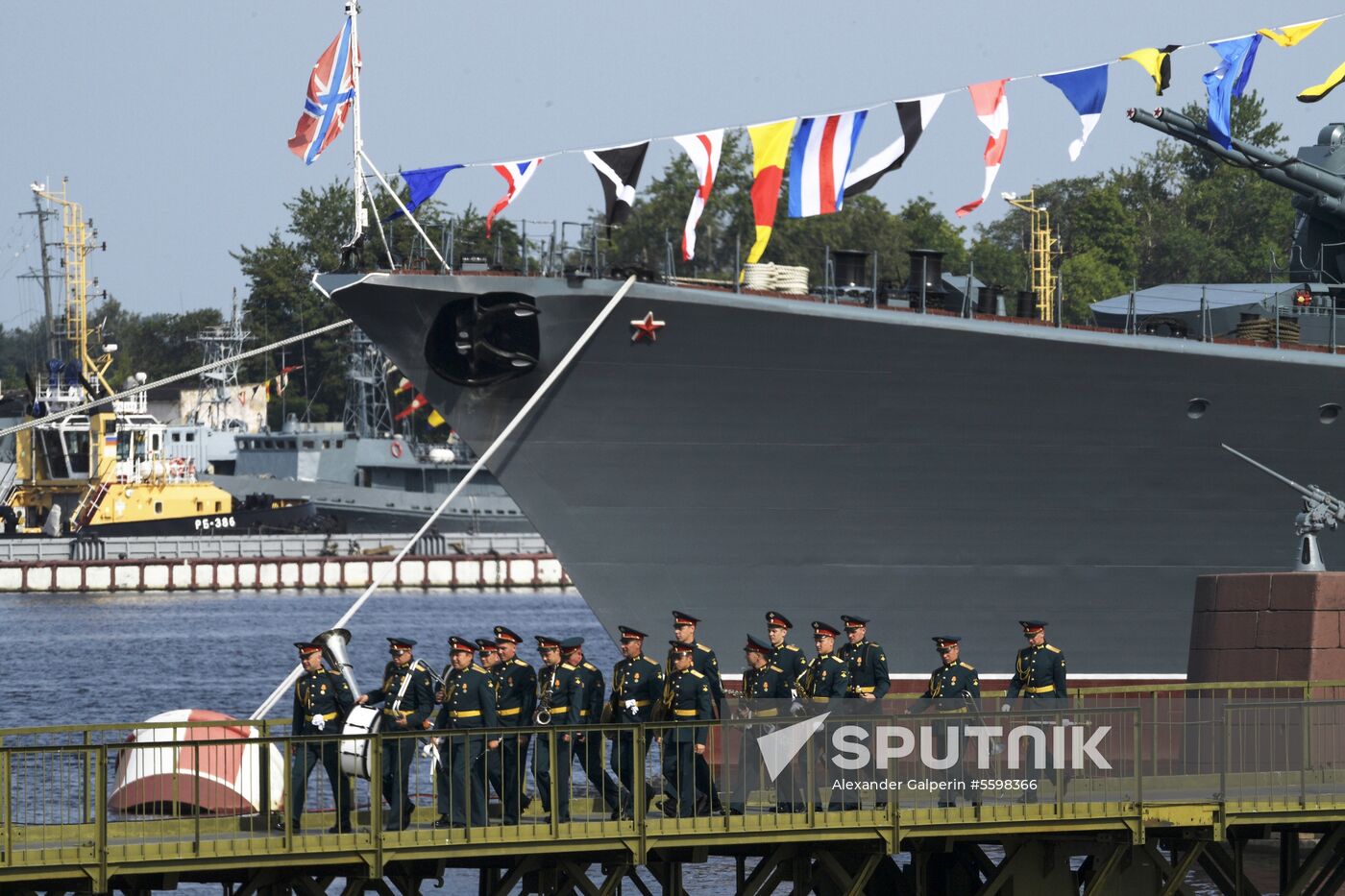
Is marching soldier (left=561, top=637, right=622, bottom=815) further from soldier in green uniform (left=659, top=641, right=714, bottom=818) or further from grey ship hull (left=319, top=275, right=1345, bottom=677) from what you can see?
grey ship hull (left=319, top=275, right=1345, bottom=677)

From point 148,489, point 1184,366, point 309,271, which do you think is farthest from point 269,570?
point 1184,366

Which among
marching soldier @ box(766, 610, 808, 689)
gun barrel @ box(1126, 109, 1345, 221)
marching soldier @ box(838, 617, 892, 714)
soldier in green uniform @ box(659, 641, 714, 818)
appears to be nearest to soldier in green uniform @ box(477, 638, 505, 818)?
soldier in green uniform @ box(659, 641, 714, 818)

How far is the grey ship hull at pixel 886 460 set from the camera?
23.9 metres

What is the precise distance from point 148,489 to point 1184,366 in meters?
61.8

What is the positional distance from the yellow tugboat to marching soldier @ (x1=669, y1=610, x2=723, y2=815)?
64.9m

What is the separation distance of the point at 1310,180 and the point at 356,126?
1227cm

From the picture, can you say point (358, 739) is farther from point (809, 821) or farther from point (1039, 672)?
point (1039, 672)

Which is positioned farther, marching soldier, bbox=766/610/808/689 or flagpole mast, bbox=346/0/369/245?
flagpole mast, bbox=346/0/369/245

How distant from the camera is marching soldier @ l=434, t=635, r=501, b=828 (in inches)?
560

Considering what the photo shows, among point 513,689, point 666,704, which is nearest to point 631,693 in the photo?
point 666,704

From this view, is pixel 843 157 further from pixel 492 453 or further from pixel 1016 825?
pixel 1016 825

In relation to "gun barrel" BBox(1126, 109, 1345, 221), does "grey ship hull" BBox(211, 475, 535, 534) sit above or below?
below

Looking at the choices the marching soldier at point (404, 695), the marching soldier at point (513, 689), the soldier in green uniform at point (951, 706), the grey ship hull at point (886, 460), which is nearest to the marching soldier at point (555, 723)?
the marching soldier at point (513, 689)

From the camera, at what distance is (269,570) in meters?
74.9
